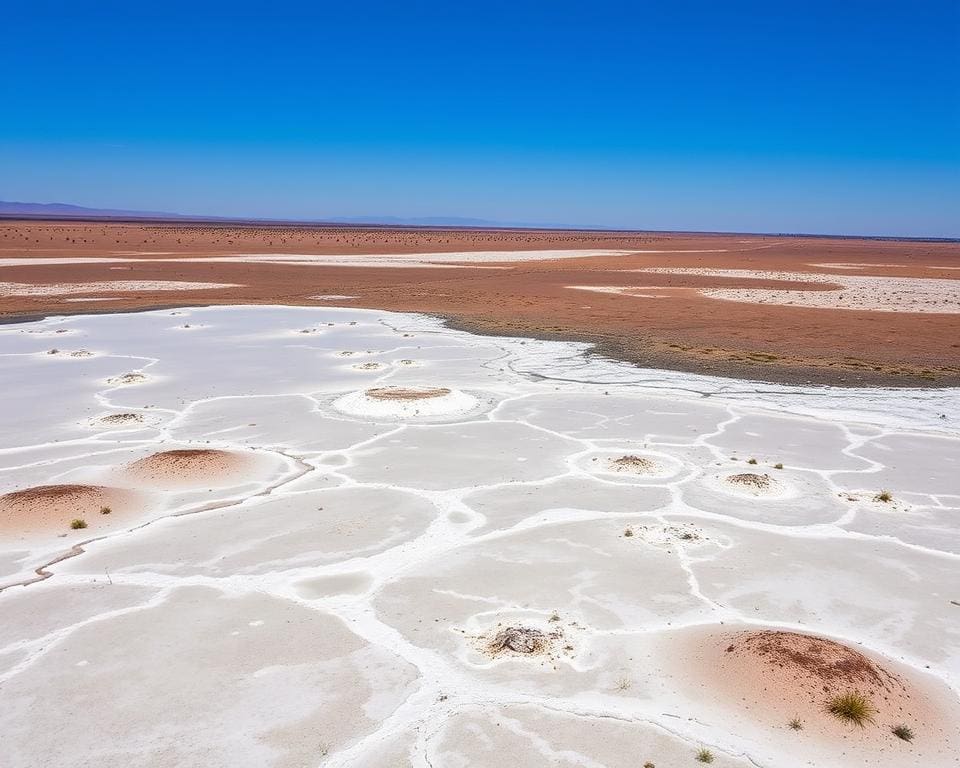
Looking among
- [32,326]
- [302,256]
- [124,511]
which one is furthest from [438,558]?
[302,256]

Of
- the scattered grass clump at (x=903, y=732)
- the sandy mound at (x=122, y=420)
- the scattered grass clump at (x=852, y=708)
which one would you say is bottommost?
the sandy mound at (x=122, y=420)

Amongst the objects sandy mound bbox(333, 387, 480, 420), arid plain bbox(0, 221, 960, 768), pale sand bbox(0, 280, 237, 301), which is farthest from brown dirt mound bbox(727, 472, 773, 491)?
pale sand bbox(0, 280, 237, 301)

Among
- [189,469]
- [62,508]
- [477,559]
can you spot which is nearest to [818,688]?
[477,559]

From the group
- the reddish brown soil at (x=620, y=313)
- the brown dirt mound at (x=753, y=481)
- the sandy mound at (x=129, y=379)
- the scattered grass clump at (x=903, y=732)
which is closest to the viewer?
the scattered grass clump at (x=903, y=732)

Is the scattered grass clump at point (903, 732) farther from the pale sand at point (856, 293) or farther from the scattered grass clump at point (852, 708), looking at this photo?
the pale sand at point (856, 293)

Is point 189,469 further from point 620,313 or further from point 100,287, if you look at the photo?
point 100,287

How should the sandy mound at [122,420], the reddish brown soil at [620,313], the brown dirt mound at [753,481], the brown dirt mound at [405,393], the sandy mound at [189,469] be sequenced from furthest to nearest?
the reddish brown soil at [620,313]
the brown dirt mound at [405,393]
the sandy mound at [122,420]
the sandy mound at [189,469]
the brown dirt mound at [753,481]

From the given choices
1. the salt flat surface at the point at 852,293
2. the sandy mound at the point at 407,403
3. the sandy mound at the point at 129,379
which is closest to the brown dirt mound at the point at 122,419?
the sandy mound at the point at 129,379

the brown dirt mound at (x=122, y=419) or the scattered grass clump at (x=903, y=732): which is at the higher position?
the scattered grass clump at (x=903, y=732)
